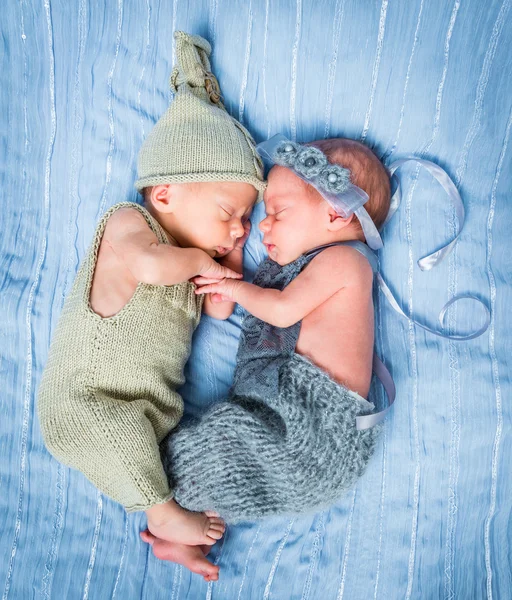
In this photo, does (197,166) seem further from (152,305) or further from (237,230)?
(152,305)

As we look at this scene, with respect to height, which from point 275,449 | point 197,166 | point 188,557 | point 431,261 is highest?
point 197,166

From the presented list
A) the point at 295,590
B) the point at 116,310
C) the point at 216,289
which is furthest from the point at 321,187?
the point at 295,590

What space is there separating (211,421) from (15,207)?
0.92m

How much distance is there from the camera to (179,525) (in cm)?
151

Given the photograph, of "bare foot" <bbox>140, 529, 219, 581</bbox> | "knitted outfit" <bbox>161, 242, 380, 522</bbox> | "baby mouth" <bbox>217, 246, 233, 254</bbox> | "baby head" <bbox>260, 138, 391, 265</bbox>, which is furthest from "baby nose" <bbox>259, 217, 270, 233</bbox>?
"bare foot" <bbox>140, 529, 219, 581</bbox>

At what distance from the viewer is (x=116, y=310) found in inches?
60.2

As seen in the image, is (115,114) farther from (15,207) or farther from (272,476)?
(272,476)

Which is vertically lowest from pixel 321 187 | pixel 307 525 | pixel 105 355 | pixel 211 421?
pixel 307 525

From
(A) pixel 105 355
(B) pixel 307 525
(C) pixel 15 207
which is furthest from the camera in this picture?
(C) pixel 15 207

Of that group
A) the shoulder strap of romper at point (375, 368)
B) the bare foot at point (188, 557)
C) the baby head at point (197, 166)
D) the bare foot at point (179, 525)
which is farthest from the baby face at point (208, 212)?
the bare foot at point (188, 557)

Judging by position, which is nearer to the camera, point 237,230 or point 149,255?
point 149,255

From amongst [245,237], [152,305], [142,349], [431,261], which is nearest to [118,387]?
[142,349]

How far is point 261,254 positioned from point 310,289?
301 mm

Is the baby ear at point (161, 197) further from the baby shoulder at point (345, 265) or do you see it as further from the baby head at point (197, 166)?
the baby shoulder at point (345, 265)
